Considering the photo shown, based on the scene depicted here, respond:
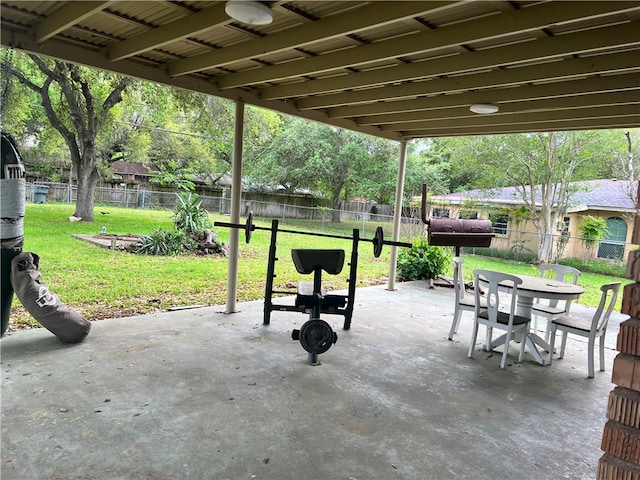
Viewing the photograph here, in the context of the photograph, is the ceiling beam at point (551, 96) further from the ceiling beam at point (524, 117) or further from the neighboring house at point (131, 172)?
the neighboring house at point (131, 172)

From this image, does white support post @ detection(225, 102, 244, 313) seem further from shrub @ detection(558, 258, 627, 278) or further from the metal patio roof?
shrub @ detection(558, 258, 627, 278)

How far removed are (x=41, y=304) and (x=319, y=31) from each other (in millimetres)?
3213

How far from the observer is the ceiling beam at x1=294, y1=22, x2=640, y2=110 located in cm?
272

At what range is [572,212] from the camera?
42.3 feet

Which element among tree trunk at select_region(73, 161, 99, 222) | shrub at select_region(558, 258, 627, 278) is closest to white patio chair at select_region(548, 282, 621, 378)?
shrub at select_region(558, 258, 627, 278)

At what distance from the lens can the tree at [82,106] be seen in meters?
10.3

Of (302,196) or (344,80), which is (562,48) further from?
(302,196)

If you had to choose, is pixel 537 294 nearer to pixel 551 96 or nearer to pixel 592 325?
pixel 592 325

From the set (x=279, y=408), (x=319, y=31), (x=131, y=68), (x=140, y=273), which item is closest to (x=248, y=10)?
(x=319, y=31)

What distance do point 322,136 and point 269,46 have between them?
43.9 feet

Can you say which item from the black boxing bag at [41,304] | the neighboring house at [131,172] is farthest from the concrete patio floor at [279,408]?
the neighboring house at [131,172]

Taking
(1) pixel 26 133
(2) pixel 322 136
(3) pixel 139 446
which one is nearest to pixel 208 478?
(3) pixel 139 446

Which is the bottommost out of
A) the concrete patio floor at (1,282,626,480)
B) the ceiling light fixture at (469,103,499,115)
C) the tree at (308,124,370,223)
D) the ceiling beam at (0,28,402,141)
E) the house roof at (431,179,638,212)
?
the concrete patio floor at (1,282,626,480)

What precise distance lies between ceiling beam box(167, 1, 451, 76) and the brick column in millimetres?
1953
